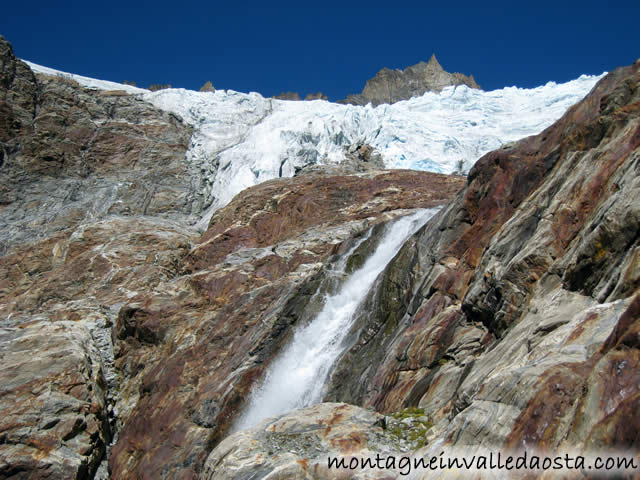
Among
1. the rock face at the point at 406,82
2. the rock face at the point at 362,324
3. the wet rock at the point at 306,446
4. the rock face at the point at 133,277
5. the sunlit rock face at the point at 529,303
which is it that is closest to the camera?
the sunlit rock face at the point at 529,303

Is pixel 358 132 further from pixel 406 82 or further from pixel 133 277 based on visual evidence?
pixel 406 82

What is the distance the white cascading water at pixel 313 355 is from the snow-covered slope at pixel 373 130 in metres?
29.4

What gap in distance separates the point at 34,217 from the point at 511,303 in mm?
49607

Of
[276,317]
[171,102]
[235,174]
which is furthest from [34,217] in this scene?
[276,317]

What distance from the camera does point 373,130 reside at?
2173 inches

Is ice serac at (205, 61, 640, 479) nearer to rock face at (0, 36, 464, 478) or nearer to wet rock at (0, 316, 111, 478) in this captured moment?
rock face at (0, 36, 464, 478)

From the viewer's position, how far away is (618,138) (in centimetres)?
1338

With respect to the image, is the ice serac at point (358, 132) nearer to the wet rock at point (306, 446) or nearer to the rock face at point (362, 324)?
the rock face at point (362, 324)

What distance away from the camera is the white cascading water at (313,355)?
18641 millimetres

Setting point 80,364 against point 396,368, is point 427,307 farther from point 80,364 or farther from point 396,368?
point 80,364

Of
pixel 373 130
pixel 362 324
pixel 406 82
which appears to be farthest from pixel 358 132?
pixel 406 82

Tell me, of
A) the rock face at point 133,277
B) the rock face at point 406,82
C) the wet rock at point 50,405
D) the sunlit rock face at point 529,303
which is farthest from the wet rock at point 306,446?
the rock face at point 406,82

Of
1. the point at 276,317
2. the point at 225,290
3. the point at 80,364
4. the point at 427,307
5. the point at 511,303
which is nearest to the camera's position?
the point at 511,303

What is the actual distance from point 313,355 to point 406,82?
90.6 m
